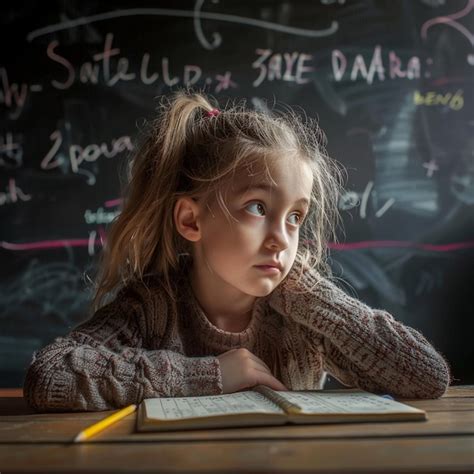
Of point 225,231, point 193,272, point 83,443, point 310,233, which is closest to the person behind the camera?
point 83,443

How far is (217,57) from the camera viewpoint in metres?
2.44

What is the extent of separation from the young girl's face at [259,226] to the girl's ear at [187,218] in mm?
45

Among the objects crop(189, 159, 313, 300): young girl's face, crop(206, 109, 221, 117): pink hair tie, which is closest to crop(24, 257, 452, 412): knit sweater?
crop(189, 159, 313, 300): young girl's face

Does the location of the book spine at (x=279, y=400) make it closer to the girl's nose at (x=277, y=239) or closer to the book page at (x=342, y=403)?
the book page at (x=342, y=403)

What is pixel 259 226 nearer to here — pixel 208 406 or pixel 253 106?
pixel 208 406

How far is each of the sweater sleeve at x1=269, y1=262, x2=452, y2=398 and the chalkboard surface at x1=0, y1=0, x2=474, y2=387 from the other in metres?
1.27

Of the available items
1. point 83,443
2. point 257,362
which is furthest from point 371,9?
point 83,443

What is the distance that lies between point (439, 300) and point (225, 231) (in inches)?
60.7

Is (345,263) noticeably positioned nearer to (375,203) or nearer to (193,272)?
(375,203)

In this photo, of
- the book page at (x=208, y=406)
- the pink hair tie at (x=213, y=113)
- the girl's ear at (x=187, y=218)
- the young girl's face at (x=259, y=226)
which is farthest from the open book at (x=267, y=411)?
the pink hair tie at (x=213, y=113)

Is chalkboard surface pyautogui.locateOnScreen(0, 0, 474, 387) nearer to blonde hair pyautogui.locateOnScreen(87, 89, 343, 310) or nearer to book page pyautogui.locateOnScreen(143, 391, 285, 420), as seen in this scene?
blonde hair pyautogui.locateOnScreen(87, 89, 343, 310)

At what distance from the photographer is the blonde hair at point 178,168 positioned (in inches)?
42.3

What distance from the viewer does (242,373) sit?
3.09ft

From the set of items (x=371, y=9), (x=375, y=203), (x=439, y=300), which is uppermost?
(x=371, y=9)
